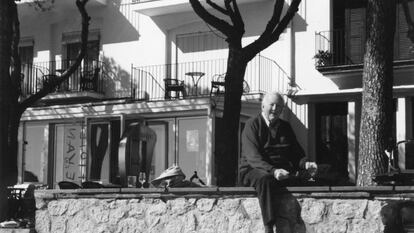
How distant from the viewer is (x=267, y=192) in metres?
7.29

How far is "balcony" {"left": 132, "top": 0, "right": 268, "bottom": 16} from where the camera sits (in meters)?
22.6

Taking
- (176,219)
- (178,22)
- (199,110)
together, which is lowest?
(176,219)

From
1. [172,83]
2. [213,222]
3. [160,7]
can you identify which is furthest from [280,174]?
[160,7]

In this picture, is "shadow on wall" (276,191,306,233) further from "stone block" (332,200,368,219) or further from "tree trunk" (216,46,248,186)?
"tree trunk" (216,46,248,186)

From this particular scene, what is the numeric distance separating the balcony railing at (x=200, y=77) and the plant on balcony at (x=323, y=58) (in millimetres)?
1183

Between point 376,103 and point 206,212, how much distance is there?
4.50 meters

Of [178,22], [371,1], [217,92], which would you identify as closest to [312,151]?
[217,92]

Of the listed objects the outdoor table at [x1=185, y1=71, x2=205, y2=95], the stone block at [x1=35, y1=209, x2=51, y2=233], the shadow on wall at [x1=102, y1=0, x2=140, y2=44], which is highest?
the shadow on wall at [x1=102, y1=0, x2=140, y2=44]

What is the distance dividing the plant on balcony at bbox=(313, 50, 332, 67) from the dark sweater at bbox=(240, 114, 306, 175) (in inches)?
518

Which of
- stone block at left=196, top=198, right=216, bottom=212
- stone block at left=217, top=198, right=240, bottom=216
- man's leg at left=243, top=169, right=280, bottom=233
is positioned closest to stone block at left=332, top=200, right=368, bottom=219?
man's leg at left=243, top=169, right=280, bottom=233

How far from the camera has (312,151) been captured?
21438mm

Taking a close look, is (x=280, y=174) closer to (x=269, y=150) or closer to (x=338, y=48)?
(x=269, y=150)

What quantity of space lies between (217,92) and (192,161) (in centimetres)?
222

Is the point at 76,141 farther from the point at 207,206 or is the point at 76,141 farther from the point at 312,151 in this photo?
the point at 207,206
